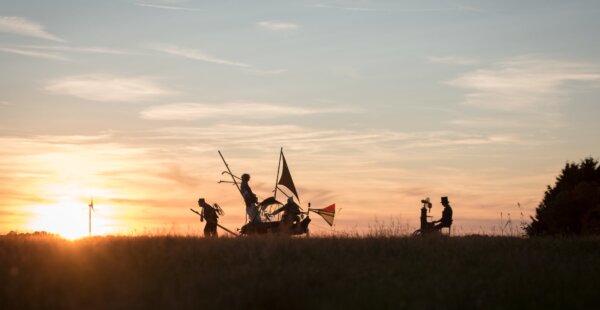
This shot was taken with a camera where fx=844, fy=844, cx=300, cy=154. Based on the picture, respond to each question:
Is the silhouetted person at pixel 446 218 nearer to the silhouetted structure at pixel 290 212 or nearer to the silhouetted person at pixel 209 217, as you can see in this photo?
the silhouetted structure at pixel 290 212

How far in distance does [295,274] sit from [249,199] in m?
12.1

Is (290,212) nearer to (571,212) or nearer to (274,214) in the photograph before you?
(274,214)

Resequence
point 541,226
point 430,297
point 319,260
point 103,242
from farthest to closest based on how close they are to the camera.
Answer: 1. point 541,226
2. point 103,242
3. point 319,260
4. point 430,297

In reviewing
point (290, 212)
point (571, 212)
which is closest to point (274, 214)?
point (290, 212)

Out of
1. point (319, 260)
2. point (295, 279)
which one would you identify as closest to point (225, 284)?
point (295, 279)

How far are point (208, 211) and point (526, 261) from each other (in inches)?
534

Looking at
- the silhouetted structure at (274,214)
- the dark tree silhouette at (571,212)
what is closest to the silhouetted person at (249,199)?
the silhouetted structure at (274,214)

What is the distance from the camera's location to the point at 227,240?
2431 cm

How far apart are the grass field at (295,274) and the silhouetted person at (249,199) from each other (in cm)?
709

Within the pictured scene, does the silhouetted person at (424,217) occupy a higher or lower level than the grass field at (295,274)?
higher

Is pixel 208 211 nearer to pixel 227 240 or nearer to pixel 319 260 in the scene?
pixel 227 240

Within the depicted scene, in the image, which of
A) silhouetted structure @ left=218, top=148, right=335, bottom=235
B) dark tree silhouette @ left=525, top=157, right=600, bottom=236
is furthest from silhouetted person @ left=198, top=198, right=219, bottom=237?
dark tree silhouette @ left=525, top=157, right=600, bottom=236

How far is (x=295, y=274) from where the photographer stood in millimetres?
19891

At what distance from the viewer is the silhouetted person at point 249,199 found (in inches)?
1250
